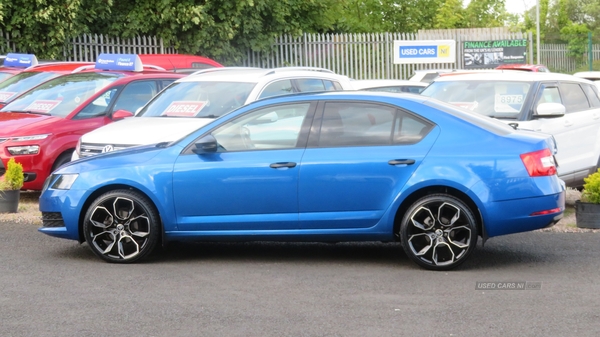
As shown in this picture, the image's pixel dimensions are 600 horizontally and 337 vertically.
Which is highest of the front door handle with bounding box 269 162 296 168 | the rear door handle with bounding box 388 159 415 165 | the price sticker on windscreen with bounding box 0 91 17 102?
the price sticker on windscreen with bounding box 0 91 17 102

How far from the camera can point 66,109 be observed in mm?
12672

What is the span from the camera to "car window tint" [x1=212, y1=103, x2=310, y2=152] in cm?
811

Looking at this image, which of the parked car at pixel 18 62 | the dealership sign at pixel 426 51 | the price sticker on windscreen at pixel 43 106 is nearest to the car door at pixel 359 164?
the price sticker on windscreen at pixel 43 106

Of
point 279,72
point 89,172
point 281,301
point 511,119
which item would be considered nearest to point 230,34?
point 279,72

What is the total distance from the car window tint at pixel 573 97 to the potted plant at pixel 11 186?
21.4ft

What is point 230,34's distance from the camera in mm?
26250

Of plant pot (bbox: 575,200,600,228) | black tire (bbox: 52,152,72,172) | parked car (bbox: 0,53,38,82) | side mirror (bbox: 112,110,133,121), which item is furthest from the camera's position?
parked car (bbox: 0,53,38,82)

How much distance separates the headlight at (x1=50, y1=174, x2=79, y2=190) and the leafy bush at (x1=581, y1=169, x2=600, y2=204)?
511 cm

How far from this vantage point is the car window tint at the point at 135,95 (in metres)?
13.0

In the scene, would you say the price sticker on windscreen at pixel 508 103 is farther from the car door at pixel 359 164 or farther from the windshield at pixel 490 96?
the car door at pixel 359 164

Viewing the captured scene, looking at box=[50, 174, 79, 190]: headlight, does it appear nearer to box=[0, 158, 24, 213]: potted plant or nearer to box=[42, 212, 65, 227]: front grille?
box=[42, 212, 65, 227]: front grille

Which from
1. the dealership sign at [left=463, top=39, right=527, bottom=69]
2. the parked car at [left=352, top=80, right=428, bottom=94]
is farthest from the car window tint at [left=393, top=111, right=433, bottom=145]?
the dealership sign at [left=463, top=39, right=527, bottom=69]

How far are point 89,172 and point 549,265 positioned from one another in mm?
3981

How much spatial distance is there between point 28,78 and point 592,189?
906cm
